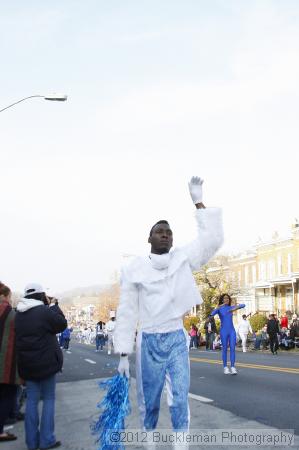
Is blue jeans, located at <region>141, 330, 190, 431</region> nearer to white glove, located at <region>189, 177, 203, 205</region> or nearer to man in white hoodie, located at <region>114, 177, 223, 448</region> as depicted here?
man in white hoodie, located at <region>114, 177, 223, 448</region>

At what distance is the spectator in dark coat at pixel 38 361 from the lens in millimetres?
6113

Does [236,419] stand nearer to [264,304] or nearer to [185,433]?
[185,433]

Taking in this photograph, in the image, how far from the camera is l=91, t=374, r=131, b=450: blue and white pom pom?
469 cm

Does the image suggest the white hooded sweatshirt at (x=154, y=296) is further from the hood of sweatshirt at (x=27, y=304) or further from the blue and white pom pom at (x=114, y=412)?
the hood of sweatshirt at (x=27, y=304)

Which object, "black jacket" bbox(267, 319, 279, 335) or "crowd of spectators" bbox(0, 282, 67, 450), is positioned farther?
"black jacket" bbox(267, 319, 279, 335)

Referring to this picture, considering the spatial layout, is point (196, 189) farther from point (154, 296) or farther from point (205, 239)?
point (154, 296)

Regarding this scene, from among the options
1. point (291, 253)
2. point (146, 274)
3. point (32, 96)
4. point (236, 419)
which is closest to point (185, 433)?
point (146, 274)

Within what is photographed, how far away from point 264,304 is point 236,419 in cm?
5153

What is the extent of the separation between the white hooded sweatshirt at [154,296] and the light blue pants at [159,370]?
9cm

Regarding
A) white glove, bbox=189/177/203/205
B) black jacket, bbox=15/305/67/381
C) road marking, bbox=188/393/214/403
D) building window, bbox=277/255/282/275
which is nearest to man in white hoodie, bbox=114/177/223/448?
white glove, bbox=189/177/203/205

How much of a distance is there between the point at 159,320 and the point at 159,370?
39 centimetres

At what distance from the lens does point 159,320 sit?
469cm

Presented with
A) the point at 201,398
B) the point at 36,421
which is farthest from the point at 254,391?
the point at 36,421

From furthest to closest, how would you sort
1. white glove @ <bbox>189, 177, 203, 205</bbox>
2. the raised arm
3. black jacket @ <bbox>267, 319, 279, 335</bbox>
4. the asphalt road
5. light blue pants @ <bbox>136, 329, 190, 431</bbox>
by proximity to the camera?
1. black jacket @ <bbox>267, 319, 279, 335</bbox>
2. the asphalt road
3. white glove @ <bbox>189, 177, 203, 205</bbox>
4. the raised arm
5. light blue pants @ <bbox>136, 329, 190, 431</bbox>
